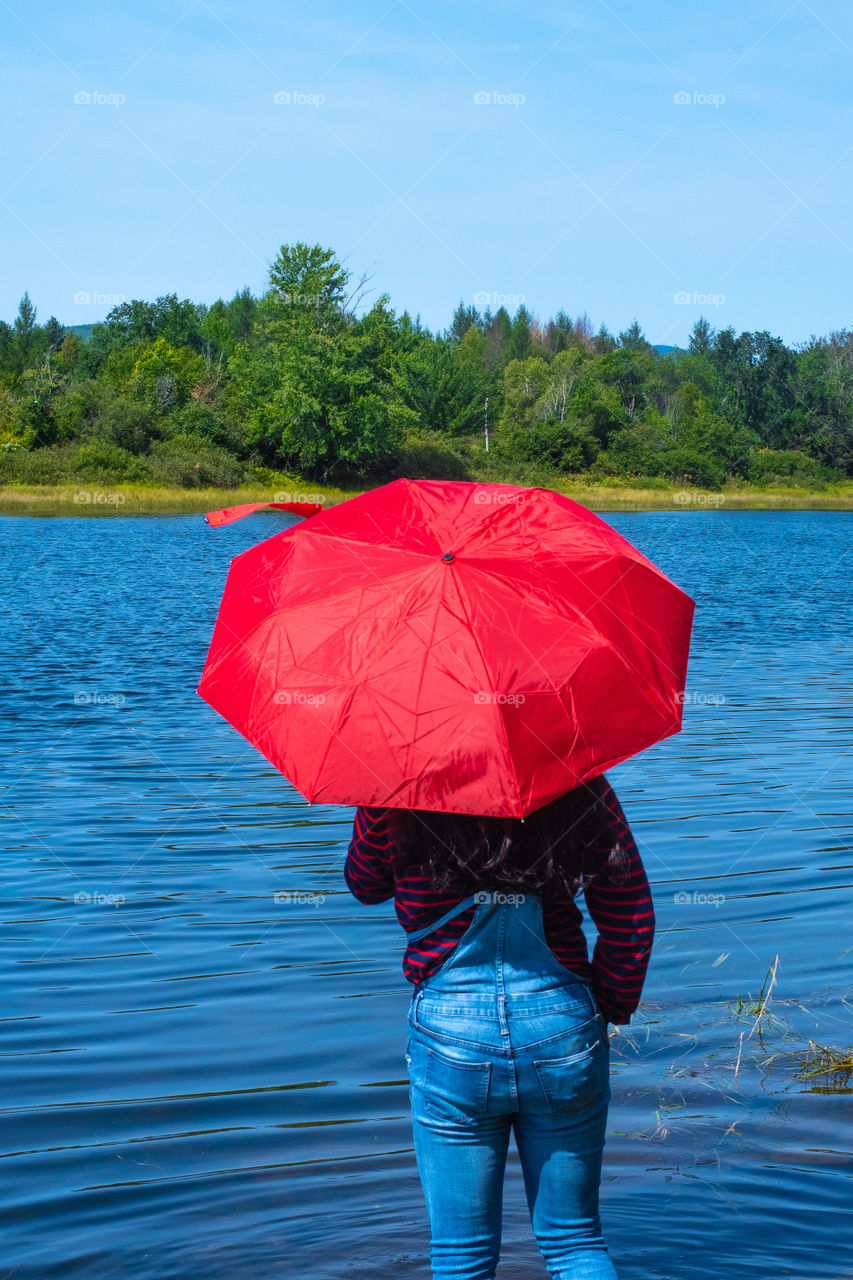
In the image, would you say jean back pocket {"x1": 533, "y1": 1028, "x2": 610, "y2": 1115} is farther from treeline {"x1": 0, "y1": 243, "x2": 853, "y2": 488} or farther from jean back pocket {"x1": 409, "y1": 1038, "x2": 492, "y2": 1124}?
treeline {"x1": 0, "y1": 243, "x2": 853, "y2": 488}

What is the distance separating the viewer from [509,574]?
7.77 feet

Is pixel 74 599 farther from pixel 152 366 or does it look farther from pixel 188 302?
pixel 188 302

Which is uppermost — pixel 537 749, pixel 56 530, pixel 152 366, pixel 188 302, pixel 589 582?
pixel 188 302

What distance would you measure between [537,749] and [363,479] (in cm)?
6710

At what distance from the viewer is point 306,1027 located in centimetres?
510

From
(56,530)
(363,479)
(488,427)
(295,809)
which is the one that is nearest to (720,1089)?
(295,809)

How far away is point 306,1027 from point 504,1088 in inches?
123
